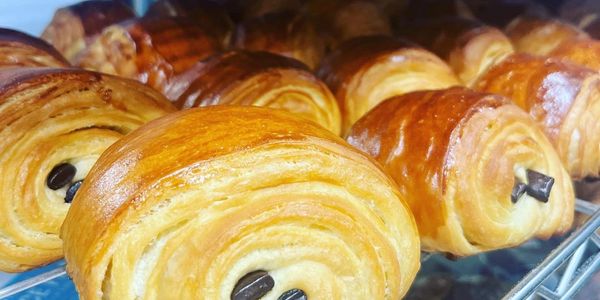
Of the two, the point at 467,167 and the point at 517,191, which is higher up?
the point at 467,167

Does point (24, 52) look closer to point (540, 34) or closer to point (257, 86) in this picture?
point (257, 86)

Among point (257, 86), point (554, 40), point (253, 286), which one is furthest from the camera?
point (554, 40)

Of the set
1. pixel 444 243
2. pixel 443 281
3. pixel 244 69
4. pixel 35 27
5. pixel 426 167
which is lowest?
pixel 443 281

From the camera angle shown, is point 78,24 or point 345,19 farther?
point 345,19

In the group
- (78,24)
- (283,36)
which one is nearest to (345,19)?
(283,36)

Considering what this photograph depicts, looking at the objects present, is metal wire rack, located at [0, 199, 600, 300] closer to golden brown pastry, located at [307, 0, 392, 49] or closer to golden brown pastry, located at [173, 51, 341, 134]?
golden brown pastry, located at [173, 51, 341, 134]

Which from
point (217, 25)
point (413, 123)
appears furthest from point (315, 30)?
point (413, 123)

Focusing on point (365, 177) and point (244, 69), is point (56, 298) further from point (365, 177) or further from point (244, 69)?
point (365, 177)

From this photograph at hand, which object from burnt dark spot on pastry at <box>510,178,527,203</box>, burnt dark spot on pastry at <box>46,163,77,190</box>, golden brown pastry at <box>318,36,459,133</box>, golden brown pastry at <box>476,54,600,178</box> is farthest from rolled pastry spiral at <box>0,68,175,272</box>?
golden brown pastry at <box>476,54,600,178</box>
